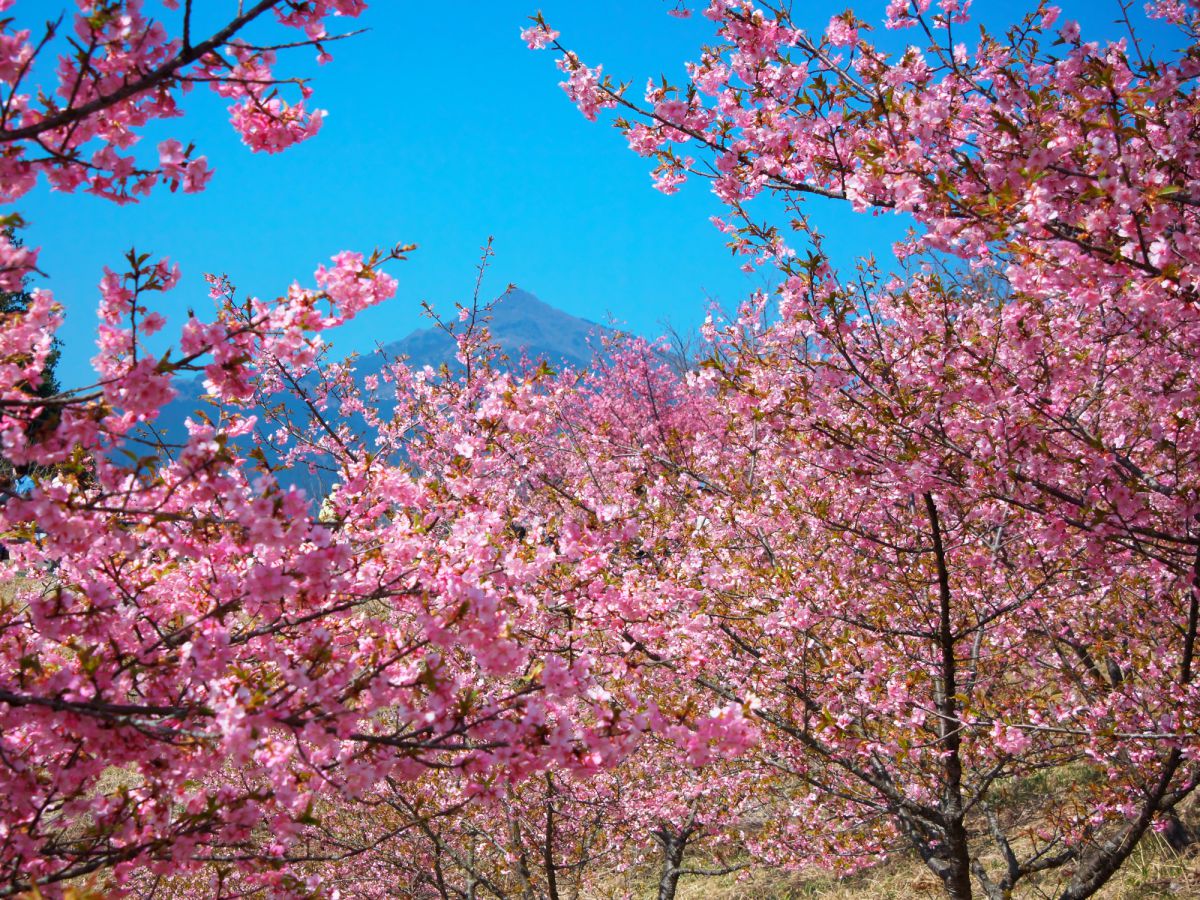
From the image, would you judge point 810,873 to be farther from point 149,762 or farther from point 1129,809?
point 149,762

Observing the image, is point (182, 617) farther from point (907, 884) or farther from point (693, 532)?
point (907, 884)

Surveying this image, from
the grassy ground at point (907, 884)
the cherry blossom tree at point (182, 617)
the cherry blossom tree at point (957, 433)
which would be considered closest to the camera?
the cherry blossom tree at point (182, 617)

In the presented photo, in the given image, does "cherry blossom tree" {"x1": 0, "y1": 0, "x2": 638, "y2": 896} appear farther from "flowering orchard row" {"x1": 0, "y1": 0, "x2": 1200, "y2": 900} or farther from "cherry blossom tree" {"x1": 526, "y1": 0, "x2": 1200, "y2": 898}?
"cherry blossom tree" {"x1": 526, "y1": 0, "x2": 1200, "y2": 898}

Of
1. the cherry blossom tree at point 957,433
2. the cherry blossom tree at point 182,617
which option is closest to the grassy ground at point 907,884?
the cherry blossom tree at point 957,433

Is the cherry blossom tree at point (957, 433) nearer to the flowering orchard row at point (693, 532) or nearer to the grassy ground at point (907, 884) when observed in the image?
the flowering orchard row at point (693, 532)

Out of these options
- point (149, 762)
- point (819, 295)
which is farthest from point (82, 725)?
point (819, 295)

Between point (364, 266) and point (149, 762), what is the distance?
170cm

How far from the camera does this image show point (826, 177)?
13.1ft

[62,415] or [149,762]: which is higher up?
[62,415]

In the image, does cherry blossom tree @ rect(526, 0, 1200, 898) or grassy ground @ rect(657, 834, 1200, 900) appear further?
grassy ground @ rect(657, 834, 1200, 900)

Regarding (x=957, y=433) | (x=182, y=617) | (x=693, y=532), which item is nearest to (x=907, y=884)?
(x=693, y=532)

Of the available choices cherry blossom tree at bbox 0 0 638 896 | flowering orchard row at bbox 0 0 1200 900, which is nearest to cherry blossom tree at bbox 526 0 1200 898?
flowering orchard row at bbox 0 0 1200 900

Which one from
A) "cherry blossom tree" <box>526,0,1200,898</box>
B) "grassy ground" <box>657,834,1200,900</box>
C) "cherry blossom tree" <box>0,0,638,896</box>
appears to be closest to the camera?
"cherry blossom tree" <box>0,0,638,896</box>

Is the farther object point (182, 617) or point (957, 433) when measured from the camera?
point (957, 433)
